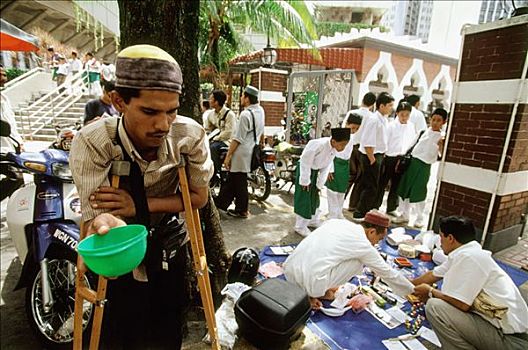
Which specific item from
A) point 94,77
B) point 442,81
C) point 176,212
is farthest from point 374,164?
point 94,77

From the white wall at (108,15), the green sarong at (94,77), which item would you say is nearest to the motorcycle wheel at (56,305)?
the green sarong at (94,77)

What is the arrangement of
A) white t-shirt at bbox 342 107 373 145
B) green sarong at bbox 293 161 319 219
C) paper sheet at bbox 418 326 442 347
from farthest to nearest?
1. white t-shirt at bbox 342 107 373 145
2. green sarong at bbox 293 161 319 219
3. paper sheet at bbox 418 326 442 347

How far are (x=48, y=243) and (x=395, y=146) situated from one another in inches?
208

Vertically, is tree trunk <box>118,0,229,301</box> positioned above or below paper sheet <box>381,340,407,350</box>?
above

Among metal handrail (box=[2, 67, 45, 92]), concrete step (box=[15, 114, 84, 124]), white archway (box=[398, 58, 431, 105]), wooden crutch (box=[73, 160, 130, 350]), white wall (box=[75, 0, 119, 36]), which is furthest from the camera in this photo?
white wall (box=[75, 0, 119, 36])

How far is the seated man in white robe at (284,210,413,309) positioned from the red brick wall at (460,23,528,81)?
3107 mm

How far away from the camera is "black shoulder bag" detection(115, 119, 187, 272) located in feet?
4.56

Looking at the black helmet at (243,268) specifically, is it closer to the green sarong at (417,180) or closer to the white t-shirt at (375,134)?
the white t-shirt at (375,134)

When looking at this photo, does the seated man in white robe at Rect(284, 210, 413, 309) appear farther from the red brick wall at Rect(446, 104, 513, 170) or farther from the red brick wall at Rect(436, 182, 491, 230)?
the red brick wall at Rect(446, 104, 513, 170)

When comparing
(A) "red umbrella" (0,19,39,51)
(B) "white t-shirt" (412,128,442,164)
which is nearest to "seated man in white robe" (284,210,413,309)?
(B) "white t-shirt" (412,128,442,164)

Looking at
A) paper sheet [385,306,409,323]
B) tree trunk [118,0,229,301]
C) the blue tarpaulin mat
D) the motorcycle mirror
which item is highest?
tree trunk [118,0,229,301]

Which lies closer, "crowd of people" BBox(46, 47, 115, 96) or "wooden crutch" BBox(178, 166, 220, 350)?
"wooden crutch" BBox(178, 166, 220, 350)

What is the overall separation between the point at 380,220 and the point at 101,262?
2695mm

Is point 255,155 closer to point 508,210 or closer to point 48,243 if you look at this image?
point 48,243
